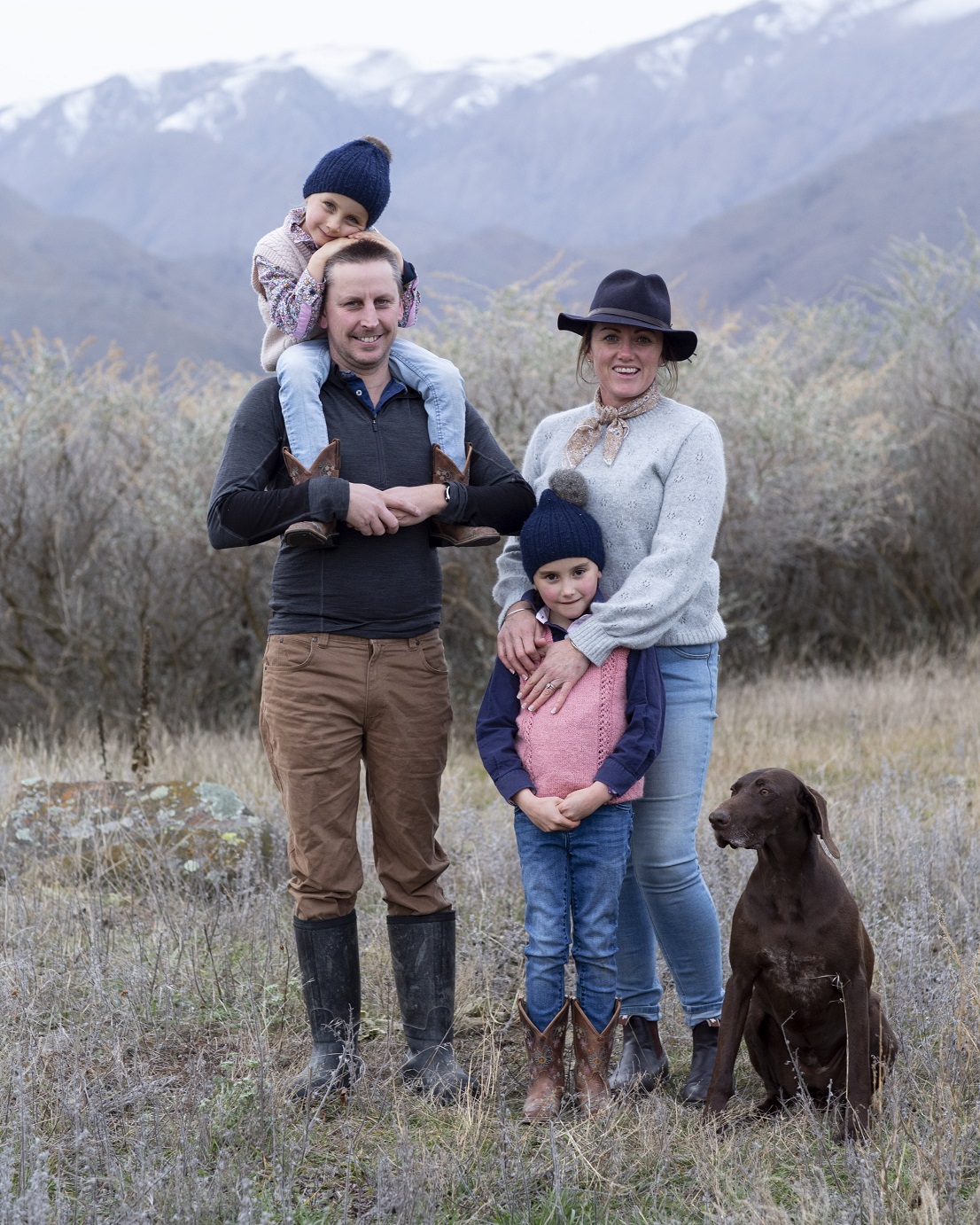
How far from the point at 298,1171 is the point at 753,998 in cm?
120

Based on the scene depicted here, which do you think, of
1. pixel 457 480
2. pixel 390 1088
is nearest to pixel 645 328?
pixel 457 480

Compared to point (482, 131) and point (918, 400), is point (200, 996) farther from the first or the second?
point (482, 131)

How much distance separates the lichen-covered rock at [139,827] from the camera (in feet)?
17.1

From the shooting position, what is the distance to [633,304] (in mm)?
3158

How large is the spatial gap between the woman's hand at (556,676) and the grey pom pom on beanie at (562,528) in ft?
0.75

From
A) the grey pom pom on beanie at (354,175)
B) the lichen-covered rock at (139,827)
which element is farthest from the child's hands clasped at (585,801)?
the lichen-covered rock at (139,827)

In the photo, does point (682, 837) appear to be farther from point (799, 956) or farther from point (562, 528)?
point (562, 528)

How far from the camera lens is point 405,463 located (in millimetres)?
3266

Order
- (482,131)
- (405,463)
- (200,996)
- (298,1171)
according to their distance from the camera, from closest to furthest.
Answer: (298,1171) < (405,463) < (200,996) < (482,131)

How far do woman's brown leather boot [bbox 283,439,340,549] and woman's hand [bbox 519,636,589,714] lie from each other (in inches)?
25.5

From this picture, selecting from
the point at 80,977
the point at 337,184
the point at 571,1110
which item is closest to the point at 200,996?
the point at 80,977

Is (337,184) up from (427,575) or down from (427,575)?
up

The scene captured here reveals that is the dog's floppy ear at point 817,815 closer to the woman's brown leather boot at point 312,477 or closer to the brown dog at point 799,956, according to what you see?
the brown dog at point 799,956

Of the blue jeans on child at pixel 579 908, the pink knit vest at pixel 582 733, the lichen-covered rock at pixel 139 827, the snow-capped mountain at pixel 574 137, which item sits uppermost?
the snow-capped mountain at pixel 574 137
